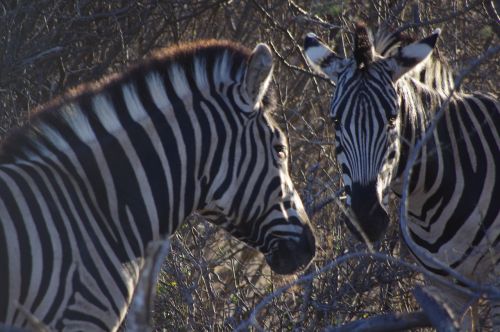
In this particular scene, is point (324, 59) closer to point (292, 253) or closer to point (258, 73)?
point (258, 73)

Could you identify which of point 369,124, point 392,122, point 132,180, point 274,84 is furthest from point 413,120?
point 274,84

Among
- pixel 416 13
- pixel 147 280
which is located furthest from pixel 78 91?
pixel 416 13

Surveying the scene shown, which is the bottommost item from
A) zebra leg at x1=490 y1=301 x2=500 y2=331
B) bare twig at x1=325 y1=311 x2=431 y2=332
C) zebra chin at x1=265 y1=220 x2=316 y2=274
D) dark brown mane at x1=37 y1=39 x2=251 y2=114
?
zebra leg at x1=490 y1=301 x2=500 y2=331

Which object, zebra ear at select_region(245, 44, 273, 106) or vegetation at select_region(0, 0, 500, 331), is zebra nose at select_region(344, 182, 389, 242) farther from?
zebra ear at select_region(245, 44, 273, 106)

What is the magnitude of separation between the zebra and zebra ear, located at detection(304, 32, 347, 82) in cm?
66

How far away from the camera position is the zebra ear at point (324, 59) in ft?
17.8

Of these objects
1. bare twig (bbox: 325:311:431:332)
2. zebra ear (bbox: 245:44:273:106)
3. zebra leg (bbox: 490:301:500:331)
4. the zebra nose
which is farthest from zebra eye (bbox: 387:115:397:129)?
bare twig (bbox: 325:311:431:332)

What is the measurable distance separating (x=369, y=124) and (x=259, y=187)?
0.79 m

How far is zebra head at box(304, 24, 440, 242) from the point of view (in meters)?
4.98

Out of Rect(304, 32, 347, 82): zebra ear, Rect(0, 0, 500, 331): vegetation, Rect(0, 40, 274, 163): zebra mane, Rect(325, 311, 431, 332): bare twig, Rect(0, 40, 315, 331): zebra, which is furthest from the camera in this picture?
Rect(0, 0, 500, 331): vegetation

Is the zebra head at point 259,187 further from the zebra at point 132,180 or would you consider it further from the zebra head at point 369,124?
the zebra head at point 369,124

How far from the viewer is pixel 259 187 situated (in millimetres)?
4660

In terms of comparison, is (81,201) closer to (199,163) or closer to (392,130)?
(199,163)

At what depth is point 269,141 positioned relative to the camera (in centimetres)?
470
